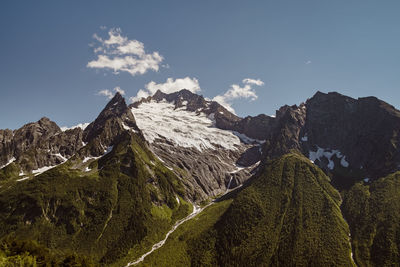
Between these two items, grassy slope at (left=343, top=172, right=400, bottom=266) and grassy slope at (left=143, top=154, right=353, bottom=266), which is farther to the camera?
grassy slope at (left=143, top=154, right=353, bottom=266)

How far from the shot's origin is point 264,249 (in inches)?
6816

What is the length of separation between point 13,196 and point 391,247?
26662 centimetres

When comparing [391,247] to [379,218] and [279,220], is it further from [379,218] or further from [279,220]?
[279,220]

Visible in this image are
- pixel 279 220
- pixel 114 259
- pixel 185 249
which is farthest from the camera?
pixel 279 220

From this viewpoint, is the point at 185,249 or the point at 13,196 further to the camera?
the point at 13,196

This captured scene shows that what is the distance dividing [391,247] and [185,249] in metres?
130

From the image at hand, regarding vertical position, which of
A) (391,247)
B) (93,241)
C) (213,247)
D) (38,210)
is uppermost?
(38,210)

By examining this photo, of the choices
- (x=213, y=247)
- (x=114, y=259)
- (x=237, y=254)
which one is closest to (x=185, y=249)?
(x=213, y=247)

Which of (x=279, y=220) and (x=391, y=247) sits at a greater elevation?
(x=279, y=220)

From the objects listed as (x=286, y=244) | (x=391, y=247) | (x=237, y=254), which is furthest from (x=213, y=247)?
(x=391, y=247)

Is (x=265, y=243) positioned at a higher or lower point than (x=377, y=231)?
higher

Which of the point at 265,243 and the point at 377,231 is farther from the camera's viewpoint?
the point at 265,243

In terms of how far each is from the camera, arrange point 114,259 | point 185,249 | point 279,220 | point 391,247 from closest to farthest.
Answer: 1. point 391,247
2. point 114,259
3. point 185,249
4. point 279,220

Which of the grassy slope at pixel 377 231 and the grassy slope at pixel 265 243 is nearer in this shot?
the grassy slope at pixel 377 231
